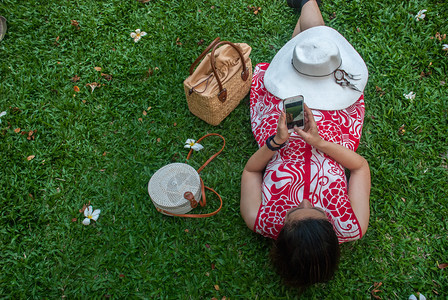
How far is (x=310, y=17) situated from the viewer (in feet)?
11.7

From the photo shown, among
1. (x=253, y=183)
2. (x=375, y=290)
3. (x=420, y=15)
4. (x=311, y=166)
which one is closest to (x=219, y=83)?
(x=253, y=183)

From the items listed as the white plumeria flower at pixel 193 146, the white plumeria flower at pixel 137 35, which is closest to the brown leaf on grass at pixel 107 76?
the white plumeria flower at pixel 137 35

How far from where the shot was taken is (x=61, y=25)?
4246 millimetres

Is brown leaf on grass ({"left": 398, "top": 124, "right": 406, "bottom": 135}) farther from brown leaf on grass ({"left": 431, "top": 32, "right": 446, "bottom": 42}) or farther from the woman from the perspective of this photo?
brown leaf on grass ({"left": 431, "top": 32, "right": 446, "bottom": 42})

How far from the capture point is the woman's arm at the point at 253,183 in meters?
2.65

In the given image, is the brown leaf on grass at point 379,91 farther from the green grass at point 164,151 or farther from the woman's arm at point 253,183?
the woman's arm at point 253,183

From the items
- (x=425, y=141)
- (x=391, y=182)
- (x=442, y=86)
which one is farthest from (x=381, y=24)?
(x=391, y=182)

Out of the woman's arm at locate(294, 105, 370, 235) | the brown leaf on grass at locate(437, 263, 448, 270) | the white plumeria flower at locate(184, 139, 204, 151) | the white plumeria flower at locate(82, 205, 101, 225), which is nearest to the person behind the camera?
the woman's arm at locate(294, 105, 370, 235)

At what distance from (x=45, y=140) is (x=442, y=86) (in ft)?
14.1

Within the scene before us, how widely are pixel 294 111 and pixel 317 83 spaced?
1.93 ft

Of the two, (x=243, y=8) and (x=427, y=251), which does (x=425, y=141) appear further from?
(x=243, y=8)

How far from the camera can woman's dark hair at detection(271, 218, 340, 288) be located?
2074mm

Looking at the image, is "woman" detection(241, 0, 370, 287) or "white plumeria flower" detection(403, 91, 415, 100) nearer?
"woman" detection(241, 0, 370, 287)

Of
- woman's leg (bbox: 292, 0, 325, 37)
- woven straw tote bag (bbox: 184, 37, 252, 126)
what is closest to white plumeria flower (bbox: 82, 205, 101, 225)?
woven straw tote bag (bbox: 184, 37, 252, 126)
